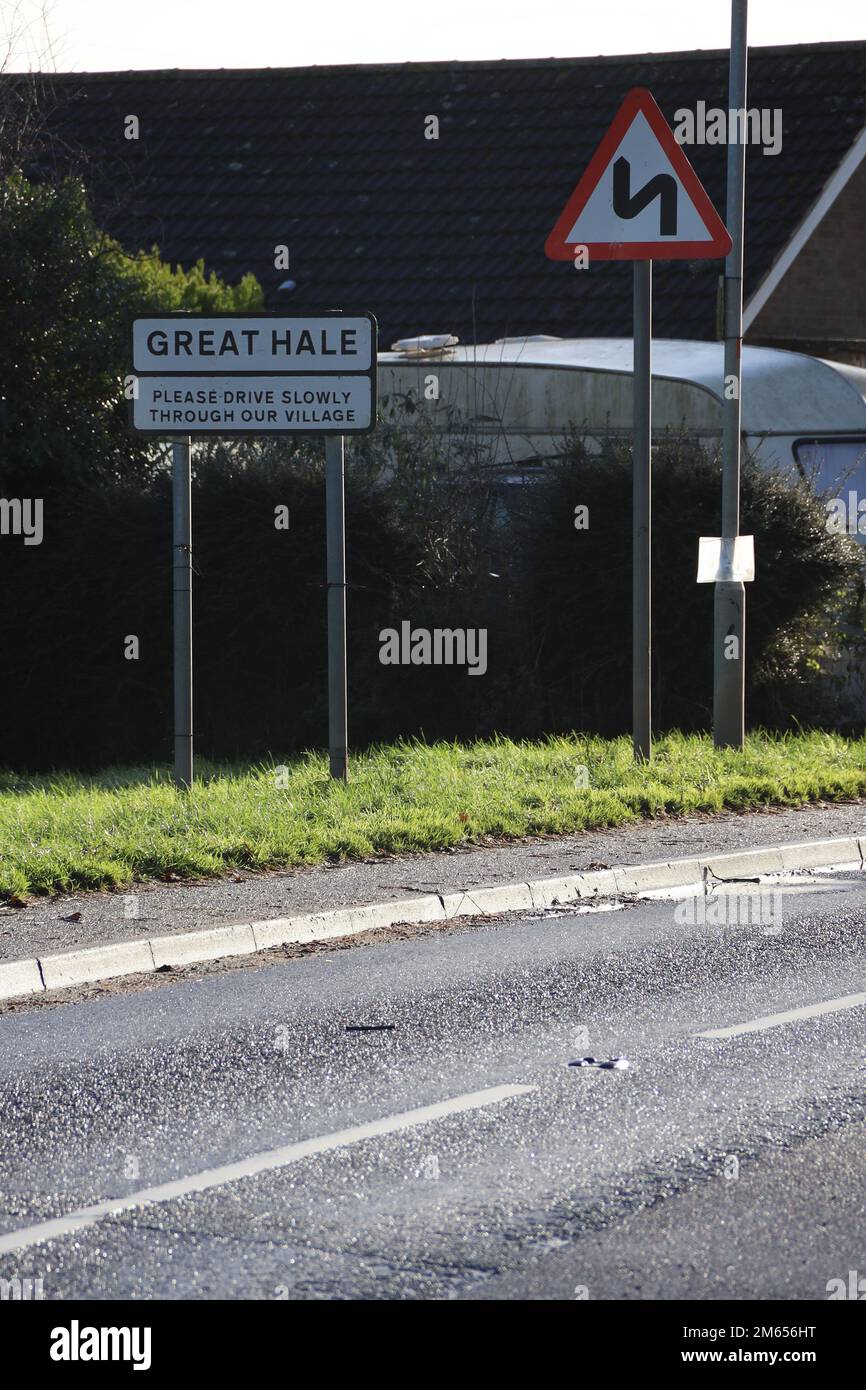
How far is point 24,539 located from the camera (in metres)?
17.9

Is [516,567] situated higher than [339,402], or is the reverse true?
[339,402]

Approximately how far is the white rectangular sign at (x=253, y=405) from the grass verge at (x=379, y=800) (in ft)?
7.80

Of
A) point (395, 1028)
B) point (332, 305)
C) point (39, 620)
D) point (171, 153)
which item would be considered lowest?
point (395, 1028)

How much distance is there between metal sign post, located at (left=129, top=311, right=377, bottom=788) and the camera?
12352 millimetres

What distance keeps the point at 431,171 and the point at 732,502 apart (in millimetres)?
17585

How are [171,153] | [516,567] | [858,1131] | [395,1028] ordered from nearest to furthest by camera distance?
[858,1131] → [395,1028] → [516,567] → [171,153]

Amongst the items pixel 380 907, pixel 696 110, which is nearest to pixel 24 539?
pixel 380 907

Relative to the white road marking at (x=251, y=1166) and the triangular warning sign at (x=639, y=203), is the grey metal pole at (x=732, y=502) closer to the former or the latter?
the triangular warning sign at (x=639, y=203)

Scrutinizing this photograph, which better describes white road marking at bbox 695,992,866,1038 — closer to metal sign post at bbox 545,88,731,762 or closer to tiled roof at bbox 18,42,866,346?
metal sign post at bbox 545,88,731,762

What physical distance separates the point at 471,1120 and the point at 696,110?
26370mm

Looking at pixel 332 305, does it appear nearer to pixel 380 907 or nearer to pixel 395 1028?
pixel 380 907

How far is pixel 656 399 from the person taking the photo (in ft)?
57.7

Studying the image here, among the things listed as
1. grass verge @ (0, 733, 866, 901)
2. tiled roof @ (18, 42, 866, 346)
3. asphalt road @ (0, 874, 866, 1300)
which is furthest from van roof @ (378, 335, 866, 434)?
asphalt road @ (0, 874, 866, 1300)

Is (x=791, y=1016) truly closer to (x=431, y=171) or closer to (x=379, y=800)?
(x=379, y=800)
